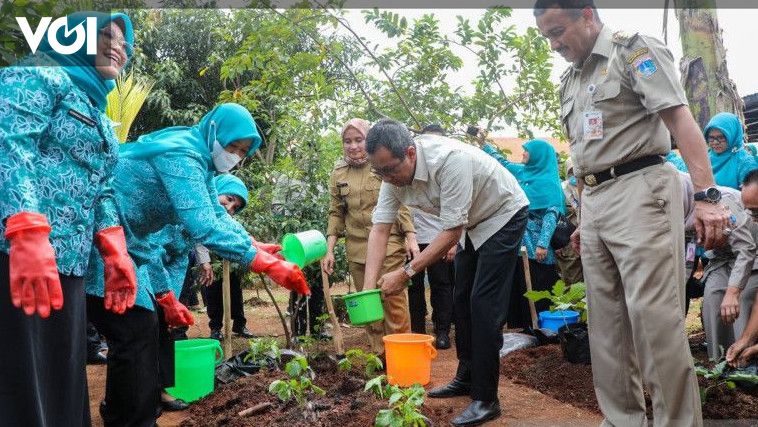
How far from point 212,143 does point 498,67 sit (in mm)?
4166

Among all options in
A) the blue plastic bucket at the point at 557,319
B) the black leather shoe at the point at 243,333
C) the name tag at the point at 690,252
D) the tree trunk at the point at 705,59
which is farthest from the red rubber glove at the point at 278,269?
the tree trunk at the point at 705,59

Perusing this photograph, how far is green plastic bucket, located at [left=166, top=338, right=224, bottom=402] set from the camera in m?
3.47

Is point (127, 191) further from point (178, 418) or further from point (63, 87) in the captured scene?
point (178, 418)

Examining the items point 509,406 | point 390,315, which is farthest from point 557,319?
point 509,406

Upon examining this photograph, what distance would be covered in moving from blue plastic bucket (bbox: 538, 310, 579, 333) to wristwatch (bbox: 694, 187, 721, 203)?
223 cm

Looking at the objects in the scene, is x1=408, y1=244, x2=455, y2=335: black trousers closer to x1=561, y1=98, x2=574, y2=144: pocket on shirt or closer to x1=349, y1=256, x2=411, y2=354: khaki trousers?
x1=349, y1=256, x2=411, y2=354: khaki trousers

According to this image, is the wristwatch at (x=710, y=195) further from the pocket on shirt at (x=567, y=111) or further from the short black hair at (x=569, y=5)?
the short black hair at (x=569, y=5)

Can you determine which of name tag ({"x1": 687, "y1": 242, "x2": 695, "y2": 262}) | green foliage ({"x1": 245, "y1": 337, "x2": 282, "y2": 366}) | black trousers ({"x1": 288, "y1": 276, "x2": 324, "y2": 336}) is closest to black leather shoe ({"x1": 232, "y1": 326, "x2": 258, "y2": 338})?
black trousers ({"x1": 288, "y1": 276, "x2": 324, "y2": 336})

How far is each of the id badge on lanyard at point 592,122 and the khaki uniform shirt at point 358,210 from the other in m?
2.19

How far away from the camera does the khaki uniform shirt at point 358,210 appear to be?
4.62m

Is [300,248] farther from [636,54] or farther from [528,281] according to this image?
[528,281]

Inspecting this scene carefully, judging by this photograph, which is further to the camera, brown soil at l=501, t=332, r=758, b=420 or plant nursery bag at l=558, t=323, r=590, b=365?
plant nursery bag at l=558, t=323, r=590, b=365

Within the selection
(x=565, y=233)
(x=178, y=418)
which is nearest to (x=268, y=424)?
(x=178, y=418)

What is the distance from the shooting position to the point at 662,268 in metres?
2.32
